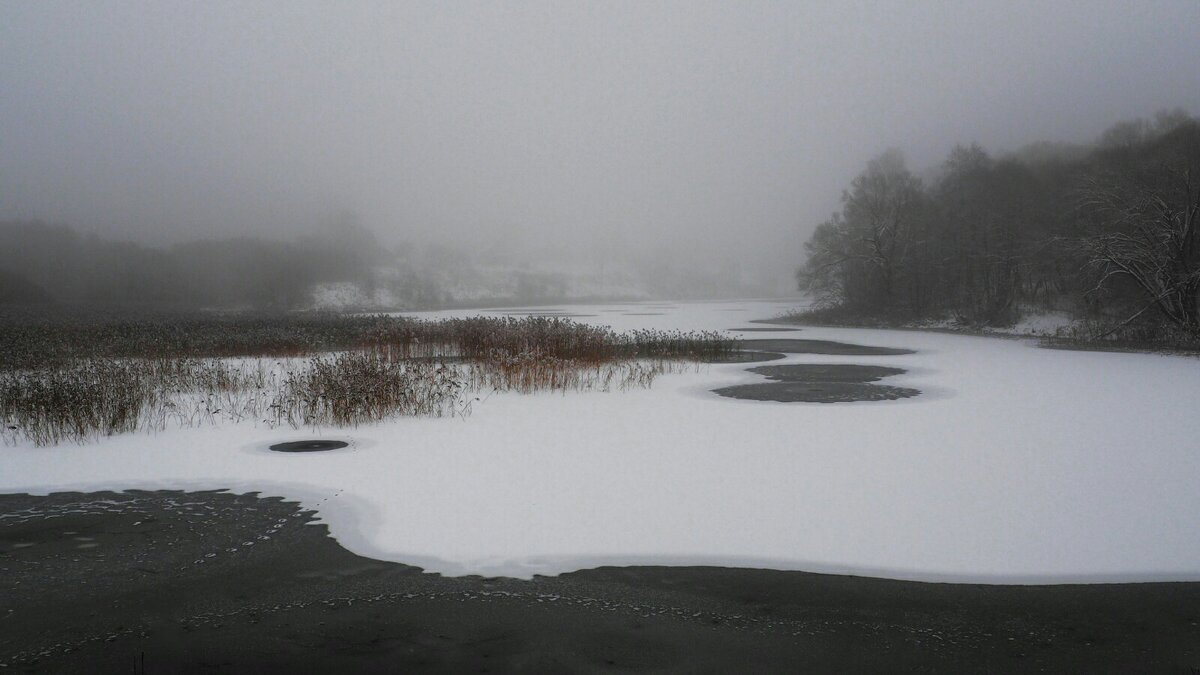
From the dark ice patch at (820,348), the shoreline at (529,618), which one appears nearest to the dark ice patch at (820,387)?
the dark ice patch at (820,348)

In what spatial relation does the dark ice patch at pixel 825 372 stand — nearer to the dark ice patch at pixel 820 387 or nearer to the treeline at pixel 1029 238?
the dark ice patch at pixel 820 387

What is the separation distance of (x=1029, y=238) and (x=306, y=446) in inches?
1677

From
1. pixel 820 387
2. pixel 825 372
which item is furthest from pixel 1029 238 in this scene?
pixel 820 387

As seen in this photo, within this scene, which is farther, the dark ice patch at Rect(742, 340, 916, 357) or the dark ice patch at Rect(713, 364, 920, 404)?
the dark ice patch at Rect(742, 340, 916, 357)

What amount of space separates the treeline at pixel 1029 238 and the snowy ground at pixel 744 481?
16.0m

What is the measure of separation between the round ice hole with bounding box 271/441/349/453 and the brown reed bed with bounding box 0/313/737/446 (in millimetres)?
1419

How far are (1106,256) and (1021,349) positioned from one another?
4.47 m

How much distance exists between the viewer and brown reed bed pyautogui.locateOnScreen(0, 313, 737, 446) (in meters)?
11.6

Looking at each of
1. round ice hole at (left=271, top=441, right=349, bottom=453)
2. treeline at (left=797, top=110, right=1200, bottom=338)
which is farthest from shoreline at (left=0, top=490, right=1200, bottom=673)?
treeline at (left=797, top=110, right=1200, bottom=338)

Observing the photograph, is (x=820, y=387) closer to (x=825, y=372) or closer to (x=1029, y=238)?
(x=825, y=372)

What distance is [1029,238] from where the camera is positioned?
4028 cm

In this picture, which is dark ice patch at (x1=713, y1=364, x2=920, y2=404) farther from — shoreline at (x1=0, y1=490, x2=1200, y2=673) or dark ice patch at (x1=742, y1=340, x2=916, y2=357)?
shoreline at (x1=0, y1=490, x2=1200, y2=673)

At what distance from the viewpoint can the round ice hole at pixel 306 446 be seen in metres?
9.96

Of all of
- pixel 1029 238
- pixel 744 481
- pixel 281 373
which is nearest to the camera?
pixel 744 481
